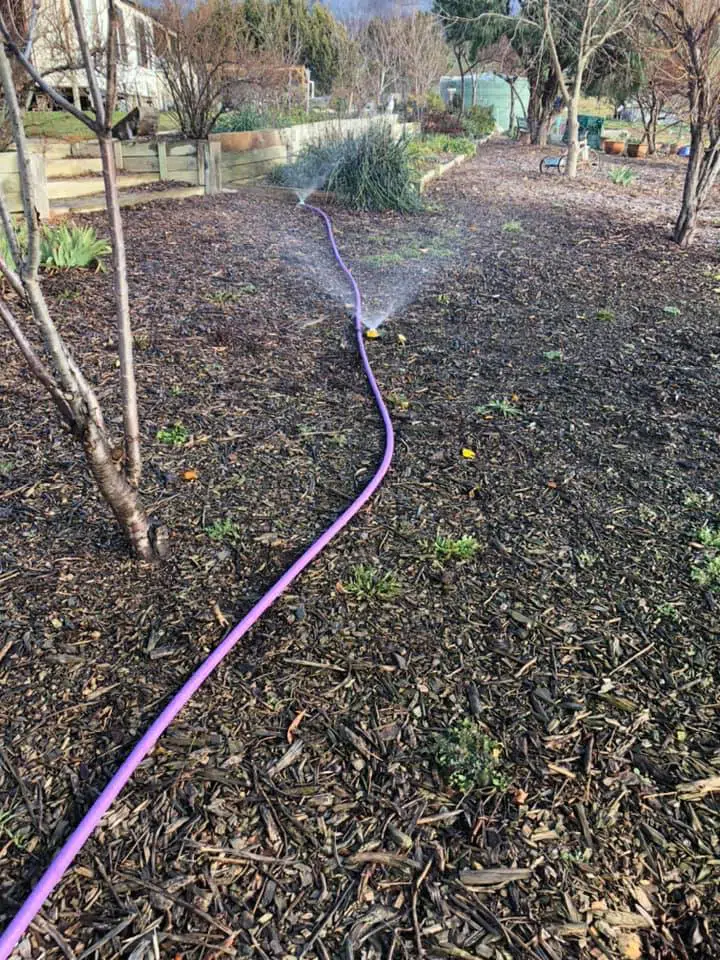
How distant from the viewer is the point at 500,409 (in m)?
3.34

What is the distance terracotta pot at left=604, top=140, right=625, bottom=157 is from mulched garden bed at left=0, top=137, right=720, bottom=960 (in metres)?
18.6

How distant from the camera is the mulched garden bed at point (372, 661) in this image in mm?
1335

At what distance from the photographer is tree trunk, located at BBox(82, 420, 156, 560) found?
186 cm

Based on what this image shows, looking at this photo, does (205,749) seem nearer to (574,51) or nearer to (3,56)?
(3,56)

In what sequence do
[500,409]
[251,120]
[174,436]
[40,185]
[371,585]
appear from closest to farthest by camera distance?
[371,585] < [174,436] < [500,409] < [40,185] < [251,120]

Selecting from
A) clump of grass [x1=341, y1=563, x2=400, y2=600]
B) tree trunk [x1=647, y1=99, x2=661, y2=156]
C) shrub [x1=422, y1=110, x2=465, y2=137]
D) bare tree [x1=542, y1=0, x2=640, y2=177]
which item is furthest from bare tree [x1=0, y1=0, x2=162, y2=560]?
tree trunk [x1=647, y1=99, x2=661, y2=156]

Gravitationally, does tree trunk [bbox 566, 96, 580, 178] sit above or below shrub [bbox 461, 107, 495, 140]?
below

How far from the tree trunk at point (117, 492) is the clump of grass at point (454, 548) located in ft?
3.08

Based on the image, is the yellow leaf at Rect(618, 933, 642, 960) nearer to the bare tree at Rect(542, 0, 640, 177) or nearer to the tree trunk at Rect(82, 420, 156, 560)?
the tree trunk at Rect(82, 420, 156, 560)

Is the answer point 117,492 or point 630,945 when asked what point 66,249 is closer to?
point 117,492

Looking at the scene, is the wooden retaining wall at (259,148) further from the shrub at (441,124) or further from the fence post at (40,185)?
the shrub at (441,124)

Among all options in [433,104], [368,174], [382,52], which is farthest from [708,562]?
[433,104]

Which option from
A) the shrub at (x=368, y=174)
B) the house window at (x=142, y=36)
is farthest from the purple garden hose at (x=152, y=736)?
the house window at (x=142, y=36)

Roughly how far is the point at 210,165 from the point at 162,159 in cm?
57
